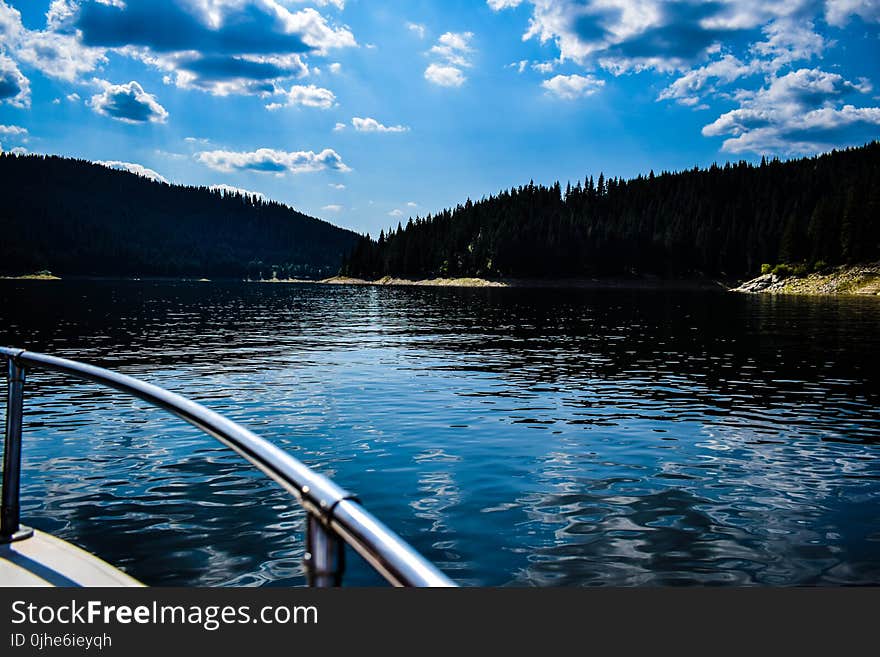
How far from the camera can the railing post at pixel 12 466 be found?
503 cm

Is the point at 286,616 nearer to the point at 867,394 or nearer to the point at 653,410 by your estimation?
the point at 653,410

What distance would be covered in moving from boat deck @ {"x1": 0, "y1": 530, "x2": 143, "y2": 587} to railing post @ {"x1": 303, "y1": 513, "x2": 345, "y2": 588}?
2.28 metres

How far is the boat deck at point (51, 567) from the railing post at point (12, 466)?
10 cm

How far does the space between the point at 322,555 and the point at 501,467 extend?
1144cm

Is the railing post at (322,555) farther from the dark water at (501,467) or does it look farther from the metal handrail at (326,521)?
the dark water at (501,467)

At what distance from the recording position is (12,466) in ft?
17.0

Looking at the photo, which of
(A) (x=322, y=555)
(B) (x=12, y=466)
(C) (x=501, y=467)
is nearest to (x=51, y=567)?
(B) (x=12, y=466)

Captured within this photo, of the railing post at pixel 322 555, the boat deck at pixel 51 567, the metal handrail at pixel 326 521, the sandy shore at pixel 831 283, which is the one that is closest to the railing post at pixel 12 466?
the boat deck at pixel 51 567

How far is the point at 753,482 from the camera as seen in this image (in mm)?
12797

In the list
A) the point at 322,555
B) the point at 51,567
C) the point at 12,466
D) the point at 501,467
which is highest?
the point at 322,555

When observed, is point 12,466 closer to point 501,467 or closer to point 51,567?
point 51,567

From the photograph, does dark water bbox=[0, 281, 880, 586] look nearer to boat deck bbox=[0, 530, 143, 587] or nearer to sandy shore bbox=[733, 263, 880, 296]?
boat deck bbox=[0, 530, 143, 587]

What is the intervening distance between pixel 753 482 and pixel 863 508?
1.91 m

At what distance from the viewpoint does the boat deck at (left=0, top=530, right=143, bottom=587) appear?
4.27 meters
